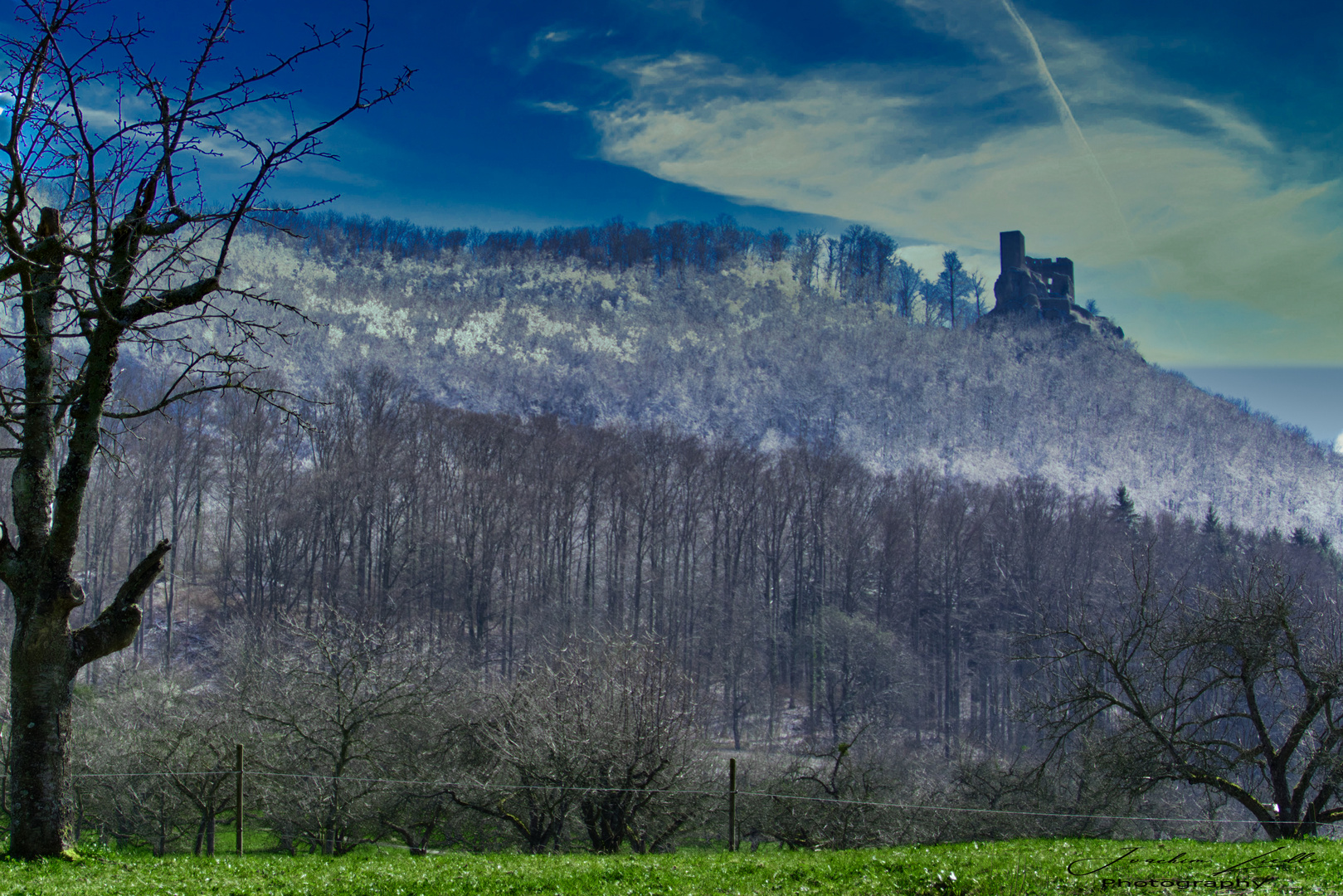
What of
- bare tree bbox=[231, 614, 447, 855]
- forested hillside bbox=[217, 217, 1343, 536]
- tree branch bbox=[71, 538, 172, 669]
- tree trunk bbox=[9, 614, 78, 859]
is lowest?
bare tree bbox=[231, 614, 447, 855]

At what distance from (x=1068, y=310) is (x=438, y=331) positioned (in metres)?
112

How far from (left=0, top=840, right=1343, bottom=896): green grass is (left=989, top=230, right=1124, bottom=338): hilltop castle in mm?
155459

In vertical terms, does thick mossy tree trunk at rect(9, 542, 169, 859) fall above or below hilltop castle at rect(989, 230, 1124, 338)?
below

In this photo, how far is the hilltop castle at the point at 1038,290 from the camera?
149625 millimetres

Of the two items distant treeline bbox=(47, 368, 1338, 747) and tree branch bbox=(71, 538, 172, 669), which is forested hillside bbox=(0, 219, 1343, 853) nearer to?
distant treeline bbox=(47, 368, 1338, 747)

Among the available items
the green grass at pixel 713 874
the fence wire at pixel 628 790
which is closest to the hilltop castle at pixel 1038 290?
the fence wire at pixel 628 790

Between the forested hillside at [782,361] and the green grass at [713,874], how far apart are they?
72528 millimetres

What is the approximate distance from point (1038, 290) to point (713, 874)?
165m

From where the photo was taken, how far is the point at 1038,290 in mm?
153750

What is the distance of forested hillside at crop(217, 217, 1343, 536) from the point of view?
97938mm

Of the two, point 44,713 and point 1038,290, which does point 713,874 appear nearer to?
point 44,713

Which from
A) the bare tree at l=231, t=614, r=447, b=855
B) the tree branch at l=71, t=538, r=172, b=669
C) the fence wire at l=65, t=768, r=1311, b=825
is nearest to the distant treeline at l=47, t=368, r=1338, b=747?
the bare tree at l=231, t=614, r=447, b=855

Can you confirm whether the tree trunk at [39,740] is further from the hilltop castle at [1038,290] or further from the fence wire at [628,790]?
the hilltop castle at [1038,290]

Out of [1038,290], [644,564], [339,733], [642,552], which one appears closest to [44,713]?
[339,733]
